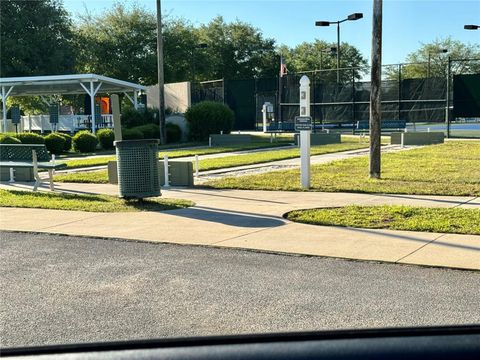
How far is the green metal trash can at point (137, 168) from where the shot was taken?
32.5 ft

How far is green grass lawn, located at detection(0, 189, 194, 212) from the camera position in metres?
9.97

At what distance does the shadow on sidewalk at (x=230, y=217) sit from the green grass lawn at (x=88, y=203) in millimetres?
536

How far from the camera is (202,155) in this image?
21.8 m

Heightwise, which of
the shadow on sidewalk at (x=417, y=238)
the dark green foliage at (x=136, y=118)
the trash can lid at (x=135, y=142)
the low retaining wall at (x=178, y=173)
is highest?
the dark green foliage at (x=136, y=118)

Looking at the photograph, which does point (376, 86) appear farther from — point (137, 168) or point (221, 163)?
point (221, 163)

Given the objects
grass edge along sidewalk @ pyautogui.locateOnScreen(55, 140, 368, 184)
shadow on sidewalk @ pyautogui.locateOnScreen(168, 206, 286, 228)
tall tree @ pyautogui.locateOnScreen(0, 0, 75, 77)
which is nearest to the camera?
shadow on sidewalk @ pyautogui.locateOnScreen(168, 206, 286, 228)

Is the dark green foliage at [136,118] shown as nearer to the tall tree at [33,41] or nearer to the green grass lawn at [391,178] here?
the tall tree at [33,41]

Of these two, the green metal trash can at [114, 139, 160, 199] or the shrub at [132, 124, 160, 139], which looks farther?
the shrub at [132, 124, 160, 139]

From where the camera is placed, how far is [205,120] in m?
30.3

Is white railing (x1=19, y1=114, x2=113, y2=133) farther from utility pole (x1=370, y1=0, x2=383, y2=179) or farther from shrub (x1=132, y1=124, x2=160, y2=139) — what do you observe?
utility pole (x1=370, y1=0, x2=383, y2=179)

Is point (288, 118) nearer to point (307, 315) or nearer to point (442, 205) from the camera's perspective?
point (442, 205)

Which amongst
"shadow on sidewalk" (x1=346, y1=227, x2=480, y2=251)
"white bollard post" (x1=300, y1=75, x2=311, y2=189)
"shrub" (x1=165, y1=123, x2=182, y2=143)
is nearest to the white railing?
"shrub" (x1=165, y1=123, x2=182, y2=143)

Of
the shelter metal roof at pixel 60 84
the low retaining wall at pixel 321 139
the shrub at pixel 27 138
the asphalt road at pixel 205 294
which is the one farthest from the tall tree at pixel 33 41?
the asphalt road at pixel 205 294

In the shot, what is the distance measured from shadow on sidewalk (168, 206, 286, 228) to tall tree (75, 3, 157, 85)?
144ft
